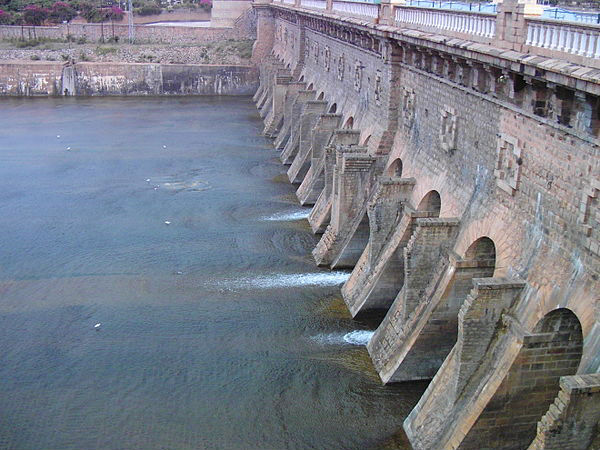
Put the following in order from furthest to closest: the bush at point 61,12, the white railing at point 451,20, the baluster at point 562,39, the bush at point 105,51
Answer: the bush at point 61,12 → the bush at point 105,51 → the white railing at point 451,20 → the baluster at point 562,39

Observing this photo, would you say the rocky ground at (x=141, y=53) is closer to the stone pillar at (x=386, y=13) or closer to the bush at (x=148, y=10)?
the bush at (x=148, y=10)

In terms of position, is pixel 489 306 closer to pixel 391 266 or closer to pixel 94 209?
pixel 391 266

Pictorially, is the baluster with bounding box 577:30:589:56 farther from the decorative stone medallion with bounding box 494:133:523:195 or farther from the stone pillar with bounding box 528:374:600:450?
the stone pillar with bounding box 528:374:600:450

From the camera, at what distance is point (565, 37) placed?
39.7 ft

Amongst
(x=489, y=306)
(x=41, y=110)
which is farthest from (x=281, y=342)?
(x=41, y=110)

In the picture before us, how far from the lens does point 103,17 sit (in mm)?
75062

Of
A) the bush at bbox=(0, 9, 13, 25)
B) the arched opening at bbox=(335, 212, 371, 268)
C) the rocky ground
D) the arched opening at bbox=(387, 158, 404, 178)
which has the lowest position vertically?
the arched opening at bbox=(335, 212, 371, 268)

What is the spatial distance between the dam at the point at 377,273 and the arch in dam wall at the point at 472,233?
52 mm

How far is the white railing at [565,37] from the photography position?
1122 cm

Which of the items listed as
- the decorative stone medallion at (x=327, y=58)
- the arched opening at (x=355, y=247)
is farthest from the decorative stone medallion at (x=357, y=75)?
the arched opening at (x=355, y=247)

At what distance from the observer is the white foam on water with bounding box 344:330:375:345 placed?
18.8m

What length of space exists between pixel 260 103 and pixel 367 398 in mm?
38127

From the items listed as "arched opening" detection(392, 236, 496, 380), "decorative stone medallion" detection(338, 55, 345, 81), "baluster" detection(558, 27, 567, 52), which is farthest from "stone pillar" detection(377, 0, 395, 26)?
"baluster" detection(558, 27, 567, 52)

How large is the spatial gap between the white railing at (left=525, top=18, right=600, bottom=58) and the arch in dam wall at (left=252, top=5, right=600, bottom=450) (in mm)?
485
